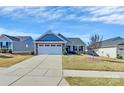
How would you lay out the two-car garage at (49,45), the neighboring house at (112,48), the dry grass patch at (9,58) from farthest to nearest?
the neighboring house at (112,48), the two-car garage at (49,45), the dry grass patch at (9,58)

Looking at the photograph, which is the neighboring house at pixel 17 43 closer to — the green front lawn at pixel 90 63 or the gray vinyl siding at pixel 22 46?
the gray vinyl siding at pixel 22 46

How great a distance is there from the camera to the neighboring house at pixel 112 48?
50.5 ft

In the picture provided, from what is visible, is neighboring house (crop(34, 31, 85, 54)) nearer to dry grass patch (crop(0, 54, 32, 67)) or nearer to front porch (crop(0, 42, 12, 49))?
dry grass patch (crop(0, 54, 32, 67))

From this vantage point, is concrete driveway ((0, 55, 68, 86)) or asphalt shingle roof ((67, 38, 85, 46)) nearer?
concrete driveway ((0, 55, 68, 86))

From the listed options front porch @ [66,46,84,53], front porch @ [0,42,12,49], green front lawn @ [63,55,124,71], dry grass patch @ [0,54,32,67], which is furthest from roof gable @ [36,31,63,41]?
front porch @ [0,42,12,49]

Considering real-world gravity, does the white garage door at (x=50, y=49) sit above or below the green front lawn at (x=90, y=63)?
above

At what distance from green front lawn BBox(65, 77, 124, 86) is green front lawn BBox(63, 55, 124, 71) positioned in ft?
6.62

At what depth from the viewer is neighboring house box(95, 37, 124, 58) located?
1541cm

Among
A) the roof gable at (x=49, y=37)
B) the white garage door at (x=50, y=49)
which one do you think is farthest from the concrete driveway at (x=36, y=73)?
the roof gable at (x=49, y=37)

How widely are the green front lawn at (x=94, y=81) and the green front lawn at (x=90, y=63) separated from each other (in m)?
2.02
